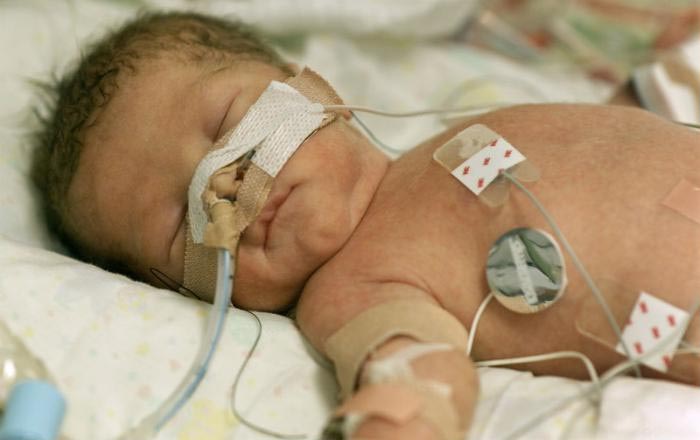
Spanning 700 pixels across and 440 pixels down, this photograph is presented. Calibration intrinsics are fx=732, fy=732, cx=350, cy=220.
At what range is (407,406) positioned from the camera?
2.90 ft

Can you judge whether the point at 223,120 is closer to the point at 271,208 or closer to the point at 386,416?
the point at 271,208

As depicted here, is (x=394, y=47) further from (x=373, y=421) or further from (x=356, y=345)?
(x=373, y=421)

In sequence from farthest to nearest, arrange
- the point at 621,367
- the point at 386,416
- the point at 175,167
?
the point at 175,167, the point at 621,367, the point at 386,416

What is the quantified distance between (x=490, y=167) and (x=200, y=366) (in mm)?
538

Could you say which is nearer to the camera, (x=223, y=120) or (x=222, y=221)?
(x=222, y=221)

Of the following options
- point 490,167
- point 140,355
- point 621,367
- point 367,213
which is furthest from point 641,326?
point 140,355

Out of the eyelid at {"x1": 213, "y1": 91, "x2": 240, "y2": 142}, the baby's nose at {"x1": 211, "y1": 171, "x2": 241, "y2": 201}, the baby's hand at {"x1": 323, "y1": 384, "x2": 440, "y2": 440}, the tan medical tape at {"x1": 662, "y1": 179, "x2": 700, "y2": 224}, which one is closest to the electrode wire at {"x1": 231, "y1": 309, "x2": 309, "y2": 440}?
the baby's hand at {"x1": 323, "y1": 384, "x2": 440, "y2": 440}

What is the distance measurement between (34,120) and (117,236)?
1.59 feet

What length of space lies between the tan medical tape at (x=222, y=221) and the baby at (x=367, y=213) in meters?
0.02

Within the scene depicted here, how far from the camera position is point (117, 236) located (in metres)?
1.31

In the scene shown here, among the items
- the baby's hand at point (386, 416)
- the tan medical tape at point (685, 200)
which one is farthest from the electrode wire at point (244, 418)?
the tan medical tape at point (685, 200)

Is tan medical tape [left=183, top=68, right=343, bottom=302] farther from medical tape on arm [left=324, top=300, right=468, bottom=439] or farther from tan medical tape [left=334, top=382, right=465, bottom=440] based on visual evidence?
tan medical tape [left=334, top=382, right=465, bottom=440]

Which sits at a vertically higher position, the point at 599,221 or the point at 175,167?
the point at 599,221

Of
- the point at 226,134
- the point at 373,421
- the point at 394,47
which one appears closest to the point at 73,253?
the point at 226,134
